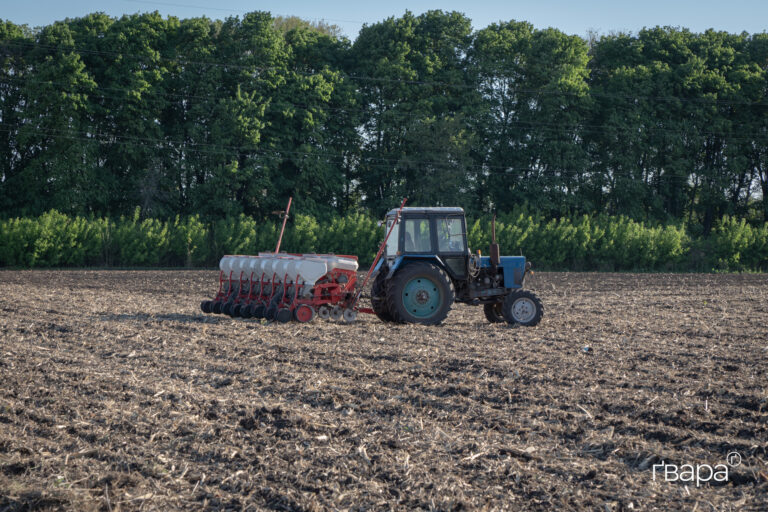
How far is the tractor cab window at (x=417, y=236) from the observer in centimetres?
1320

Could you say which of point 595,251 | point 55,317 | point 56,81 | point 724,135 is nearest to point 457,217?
point 55,317

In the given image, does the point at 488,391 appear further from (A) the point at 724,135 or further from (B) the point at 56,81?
(A) the point at 724,135

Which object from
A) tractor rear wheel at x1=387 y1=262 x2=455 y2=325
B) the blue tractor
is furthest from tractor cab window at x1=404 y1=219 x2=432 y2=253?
tractor rear wheel at x1=387 y1=262 x2=455 y2=325

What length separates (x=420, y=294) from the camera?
1302cm

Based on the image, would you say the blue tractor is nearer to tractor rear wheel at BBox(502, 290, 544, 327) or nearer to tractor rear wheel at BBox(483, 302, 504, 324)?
tractor rear wheel at BBox(502, 290, 544, 327)

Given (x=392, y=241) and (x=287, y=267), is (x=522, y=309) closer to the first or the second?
(x=392, y=241)

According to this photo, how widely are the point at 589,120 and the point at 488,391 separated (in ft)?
139

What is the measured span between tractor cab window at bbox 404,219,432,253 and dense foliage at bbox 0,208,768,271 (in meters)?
21.9

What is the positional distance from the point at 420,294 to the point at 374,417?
22.0ft

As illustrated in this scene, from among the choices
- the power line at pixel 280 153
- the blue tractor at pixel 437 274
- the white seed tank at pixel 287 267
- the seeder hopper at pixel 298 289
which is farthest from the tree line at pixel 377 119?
the blue tractor at pixel 437 274

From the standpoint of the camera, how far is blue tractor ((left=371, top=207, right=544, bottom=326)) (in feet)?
42.4

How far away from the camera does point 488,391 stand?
7395 millimetres

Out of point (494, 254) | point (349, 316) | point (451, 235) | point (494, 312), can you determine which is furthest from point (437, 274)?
point (494, 312)

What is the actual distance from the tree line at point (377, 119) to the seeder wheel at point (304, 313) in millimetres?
26374
